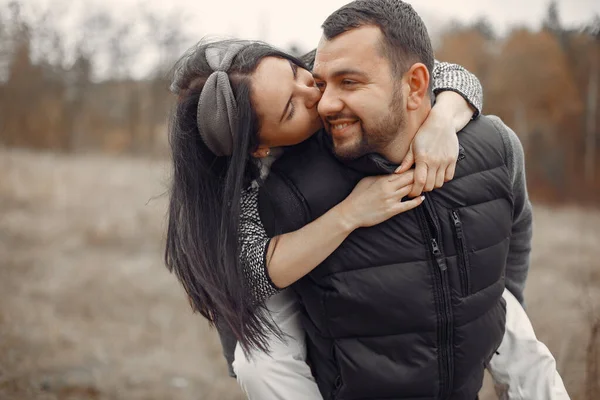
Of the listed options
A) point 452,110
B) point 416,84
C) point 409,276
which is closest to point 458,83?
point 452,110

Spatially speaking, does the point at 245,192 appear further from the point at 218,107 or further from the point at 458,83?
the point at 458,83

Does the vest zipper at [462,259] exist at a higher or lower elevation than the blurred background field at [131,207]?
higher

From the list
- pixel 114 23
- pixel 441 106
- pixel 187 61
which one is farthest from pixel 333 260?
pixel 114 23

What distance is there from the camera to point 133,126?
20281 millimetres

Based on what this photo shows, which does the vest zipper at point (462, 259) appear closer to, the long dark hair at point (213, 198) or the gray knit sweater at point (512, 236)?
the gray knit sweater at point (512, 236)

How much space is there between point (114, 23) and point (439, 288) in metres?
18.7

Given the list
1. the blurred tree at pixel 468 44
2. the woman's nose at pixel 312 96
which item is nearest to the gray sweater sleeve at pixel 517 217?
the woman's nose at pixel 312 96

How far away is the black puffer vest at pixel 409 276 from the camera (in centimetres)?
190

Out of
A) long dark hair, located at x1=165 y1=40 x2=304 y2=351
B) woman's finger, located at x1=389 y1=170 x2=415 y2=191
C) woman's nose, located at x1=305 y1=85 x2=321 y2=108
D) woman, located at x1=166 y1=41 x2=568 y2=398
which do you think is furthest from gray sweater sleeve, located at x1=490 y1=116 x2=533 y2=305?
long dark hair, located at x1=165 y1=40 x2=304 y2=351

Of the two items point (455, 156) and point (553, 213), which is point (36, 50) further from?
point (455, 156)

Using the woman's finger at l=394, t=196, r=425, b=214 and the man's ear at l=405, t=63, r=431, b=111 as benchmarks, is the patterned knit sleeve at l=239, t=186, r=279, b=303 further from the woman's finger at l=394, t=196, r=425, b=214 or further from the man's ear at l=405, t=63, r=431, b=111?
the man's ear at l=405, t=63, r=431, b=111

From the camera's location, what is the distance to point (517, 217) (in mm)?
2281

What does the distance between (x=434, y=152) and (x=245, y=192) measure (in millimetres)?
667

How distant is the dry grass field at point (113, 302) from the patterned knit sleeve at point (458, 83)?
46.6 inches
